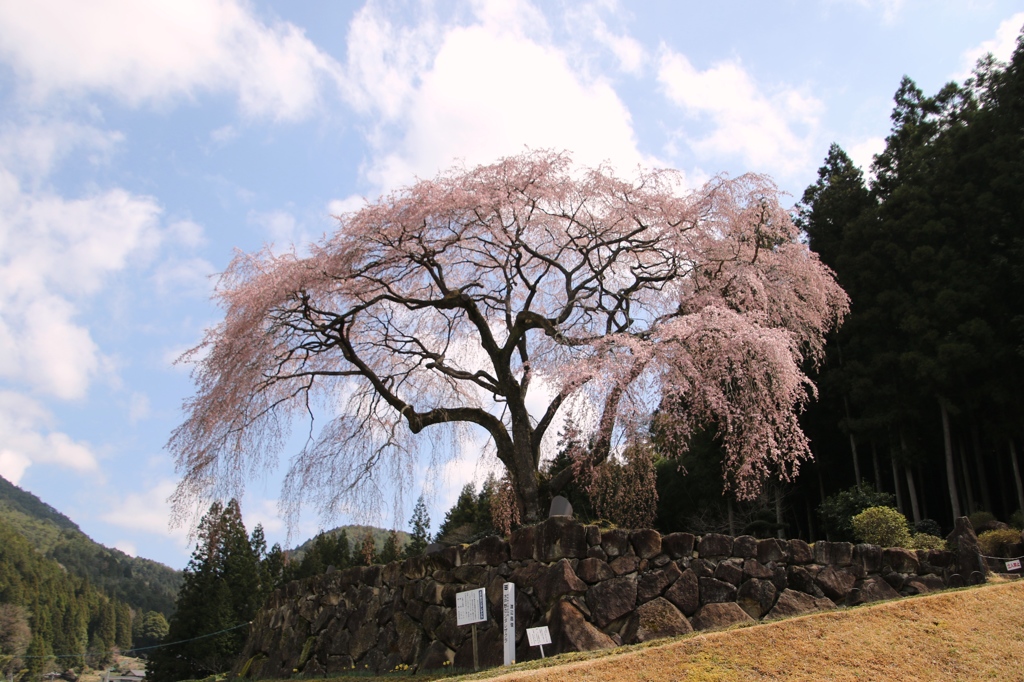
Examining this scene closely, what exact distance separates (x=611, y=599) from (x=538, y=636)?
102 centimetres

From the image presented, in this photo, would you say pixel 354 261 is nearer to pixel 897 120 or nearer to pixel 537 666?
pixel 537 666

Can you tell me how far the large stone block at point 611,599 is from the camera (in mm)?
8469

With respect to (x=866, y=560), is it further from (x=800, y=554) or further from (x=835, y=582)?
(x=800, y=554)

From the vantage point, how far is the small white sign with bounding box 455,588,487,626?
8.32 metres

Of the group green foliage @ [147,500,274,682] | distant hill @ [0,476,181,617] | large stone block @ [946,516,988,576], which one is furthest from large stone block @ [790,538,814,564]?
distant hill @ [0,476,181,617]

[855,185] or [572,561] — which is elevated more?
[855,185]

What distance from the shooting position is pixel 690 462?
73.5 ft

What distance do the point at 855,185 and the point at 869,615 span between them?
51.6ft

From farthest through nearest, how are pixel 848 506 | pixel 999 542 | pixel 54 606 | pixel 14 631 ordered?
pixel 54 606 → pixel 14 631 → pixel 848 506 → pixel 999 542

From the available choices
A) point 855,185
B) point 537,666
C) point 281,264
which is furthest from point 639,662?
point 855,185

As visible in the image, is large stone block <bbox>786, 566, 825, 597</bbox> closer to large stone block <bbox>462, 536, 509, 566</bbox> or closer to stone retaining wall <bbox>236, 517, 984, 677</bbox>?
stone retaining wall <bbox>236, 517, 984, 677</bbox>

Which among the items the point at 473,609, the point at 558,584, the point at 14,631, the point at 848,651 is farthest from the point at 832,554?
the point at 14,631

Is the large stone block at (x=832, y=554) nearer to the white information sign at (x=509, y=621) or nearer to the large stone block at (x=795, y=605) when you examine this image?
the large stone block at (x=795, y=605)

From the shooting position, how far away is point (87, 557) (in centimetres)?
9144
